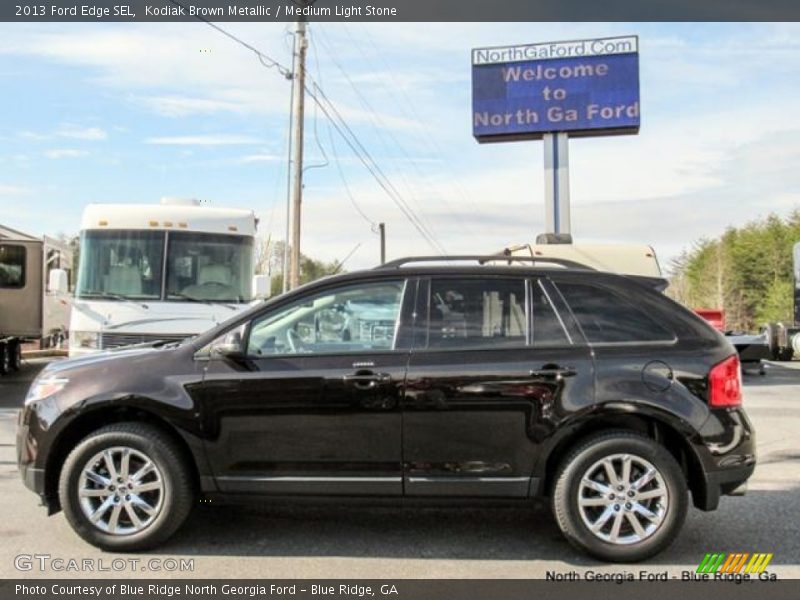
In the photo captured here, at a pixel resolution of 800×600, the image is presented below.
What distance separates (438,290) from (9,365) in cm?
1360

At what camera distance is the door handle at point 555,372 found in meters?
4.66

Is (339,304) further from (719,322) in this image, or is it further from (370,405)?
(719,322)

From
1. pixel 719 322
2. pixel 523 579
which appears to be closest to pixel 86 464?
pixel 523 579

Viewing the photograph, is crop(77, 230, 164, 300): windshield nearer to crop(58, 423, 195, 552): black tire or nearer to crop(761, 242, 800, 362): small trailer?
crop(58, 423, 195, 552): black tire

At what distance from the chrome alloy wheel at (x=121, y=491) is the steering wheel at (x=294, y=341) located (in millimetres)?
1071

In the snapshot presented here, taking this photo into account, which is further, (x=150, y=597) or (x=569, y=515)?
(x=569, y=515)

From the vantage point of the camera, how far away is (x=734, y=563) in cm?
465

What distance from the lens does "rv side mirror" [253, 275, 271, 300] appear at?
1060cm

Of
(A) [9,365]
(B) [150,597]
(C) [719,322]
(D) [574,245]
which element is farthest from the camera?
(A) [9,365]

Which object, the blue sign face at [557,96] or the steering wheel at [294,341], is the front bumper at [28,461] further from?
the blue sign face at [557,96]

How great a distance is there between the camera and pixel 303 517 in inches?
217

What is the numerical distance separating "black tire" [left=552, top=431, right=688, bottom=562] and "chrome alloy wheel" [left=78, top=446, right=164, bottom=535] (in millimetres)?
2409

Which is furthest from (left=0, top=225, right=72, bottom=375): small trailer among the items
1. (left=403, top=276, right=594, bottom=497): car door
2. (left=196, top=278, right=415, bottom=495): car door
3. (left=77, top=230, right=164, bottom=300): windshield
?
(left=403, top=276, right=594, bottom=497): car door

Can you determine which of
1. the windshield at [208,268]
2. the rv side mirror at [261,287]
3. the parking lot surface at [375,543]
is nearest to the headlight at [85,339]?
the windshield at [208,268]
